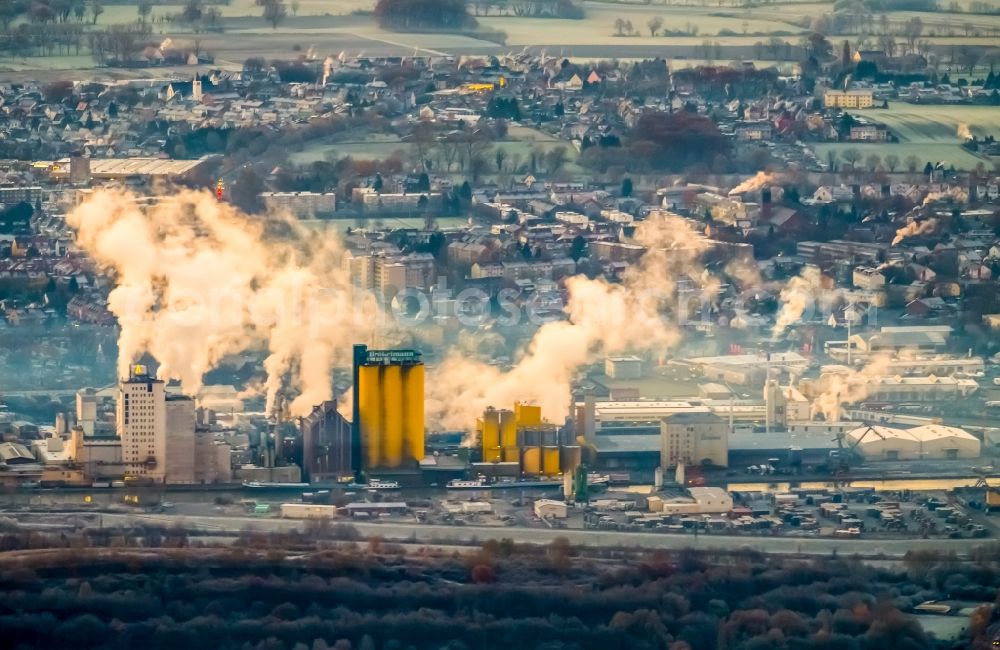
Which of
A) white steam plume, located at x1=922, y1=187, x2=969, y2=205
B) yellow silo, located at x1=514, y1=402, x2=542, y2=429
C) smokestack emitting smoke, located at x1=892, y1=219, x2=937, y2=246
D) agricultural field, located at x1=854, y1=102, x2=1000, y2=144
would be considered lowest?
yellow silo, located at x1=514, y1=402, x2=542, y2=429

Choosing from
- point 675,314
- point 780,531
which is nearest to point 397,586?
point 780,531

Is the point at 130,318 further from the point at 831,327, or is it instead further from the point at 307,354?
the point at 831,327

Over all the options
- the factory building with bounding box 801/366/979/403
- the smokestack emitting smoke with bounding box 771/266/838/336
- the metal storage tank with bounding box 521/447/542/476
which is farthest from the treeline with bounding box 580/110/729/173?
the metal storage tank with bounding box 521/447/542/476

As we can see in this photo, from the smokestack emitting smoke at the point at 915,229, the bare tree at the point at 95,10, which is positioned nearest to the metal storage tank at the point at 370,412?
the smokestack emitting smoke at the point at 915,229

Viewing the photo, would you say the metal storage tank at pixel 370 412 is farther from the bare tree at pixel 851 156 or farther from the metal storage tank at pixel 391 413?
the bare tree at pixel 851 156

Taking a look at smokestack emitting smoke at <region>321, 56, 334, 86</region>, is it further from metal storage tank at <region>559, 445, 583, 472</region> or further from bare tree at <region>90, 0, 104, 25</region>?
metal storage tank at <region>559, 445, 583, 472</region>

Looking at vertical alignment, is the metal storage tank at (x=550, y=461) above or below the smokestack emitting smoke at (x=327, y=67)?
below
